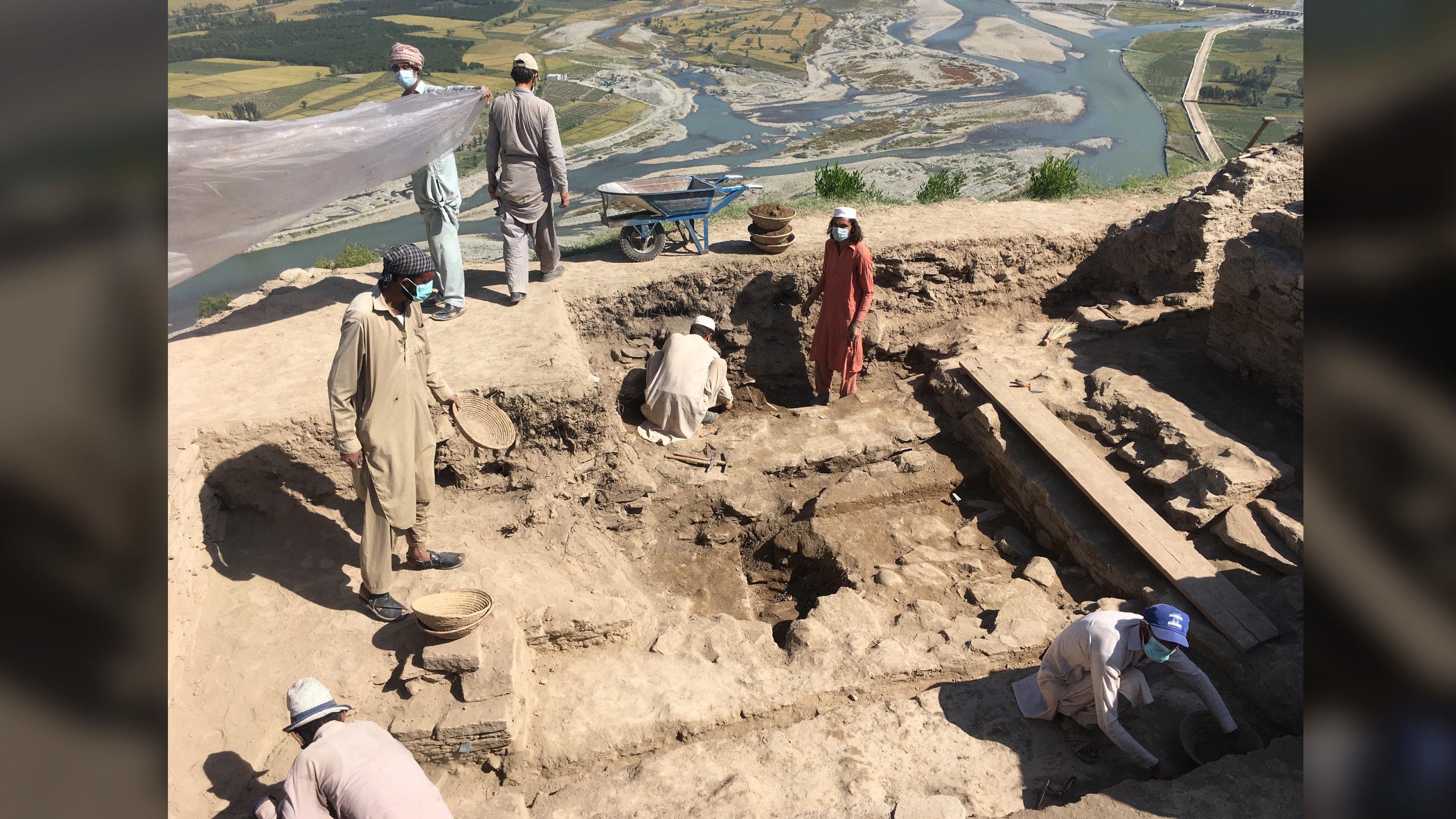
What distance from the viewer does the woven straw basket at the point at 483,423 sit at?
530cm

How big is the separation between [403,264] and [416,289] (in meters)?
0.15

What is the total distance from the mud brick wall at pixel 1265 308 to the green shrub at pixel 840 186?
15.1 ft

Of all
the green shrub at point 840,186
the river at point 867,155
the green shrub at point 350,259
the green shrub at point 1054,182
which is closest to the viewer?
the green shrub at point 350,259

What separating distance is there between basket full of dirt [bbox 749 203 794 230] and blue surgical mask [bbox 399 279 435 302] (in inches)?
180

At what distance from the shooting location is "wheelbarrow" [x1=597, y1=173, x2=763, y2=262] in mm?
8328

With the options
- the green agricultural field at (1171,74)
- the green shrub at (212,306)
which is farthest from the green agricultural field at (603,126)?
the green shrub at (212,306)

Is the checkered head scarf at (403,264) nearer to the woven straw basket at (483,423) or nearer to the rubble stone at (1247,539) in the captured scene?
the woven straw basket at (483,423)

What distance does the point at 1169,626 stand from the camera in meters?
3.97

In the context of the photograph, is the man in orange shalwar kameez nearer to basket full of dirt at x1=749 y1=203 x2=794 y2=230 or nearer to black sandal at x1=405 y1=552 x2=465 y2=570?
basket full of dirt at x1=749 y1=203 x2=794 y2=230

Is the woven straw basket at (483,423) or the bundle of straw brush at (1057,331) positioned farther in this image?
the bundle of straw brush at (1057,331)

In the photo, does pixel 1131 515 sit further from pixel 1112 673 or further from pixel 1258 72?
pixel 1258 72

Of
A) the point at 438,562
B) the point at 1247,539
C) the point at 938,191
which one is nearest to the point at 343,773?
the point at 438,562

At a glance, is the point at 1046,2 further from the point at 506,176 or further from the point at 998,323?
the point at 506,176
